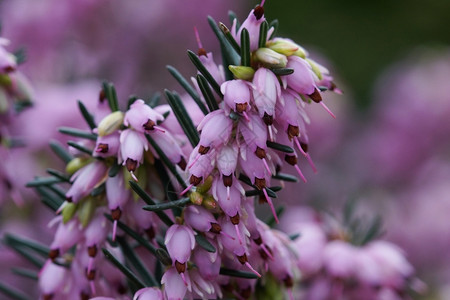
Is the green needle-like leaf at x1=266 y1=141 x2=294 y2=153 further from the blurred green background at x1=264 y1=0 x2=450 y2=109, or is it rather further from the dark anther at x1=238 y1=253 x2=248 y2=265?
the blurred green background at x1=264 y1=0 x2=450 y2=109

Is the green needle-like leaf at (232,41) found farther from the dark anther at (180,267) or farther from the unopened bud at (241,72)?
the dark anther at (180,267)

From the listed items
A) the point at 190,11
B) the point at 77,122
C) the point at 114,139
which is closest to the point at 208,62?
the point at 114,139

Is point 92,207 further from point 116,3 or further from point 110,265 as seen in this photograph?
point 116,3

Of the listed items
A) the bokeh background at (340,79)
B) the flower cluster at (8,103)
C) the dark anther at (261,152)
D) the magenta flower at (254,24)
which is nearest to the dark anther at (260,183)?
the dark anther at (261,152)

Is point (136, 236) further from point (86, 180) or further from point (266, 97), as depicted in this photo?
point (266, 97)

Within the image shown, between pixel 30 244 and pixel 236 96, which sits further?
pixel 30 244

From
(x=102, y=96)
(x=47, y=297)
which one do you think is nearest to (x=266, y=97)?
(x=102, y=96)
